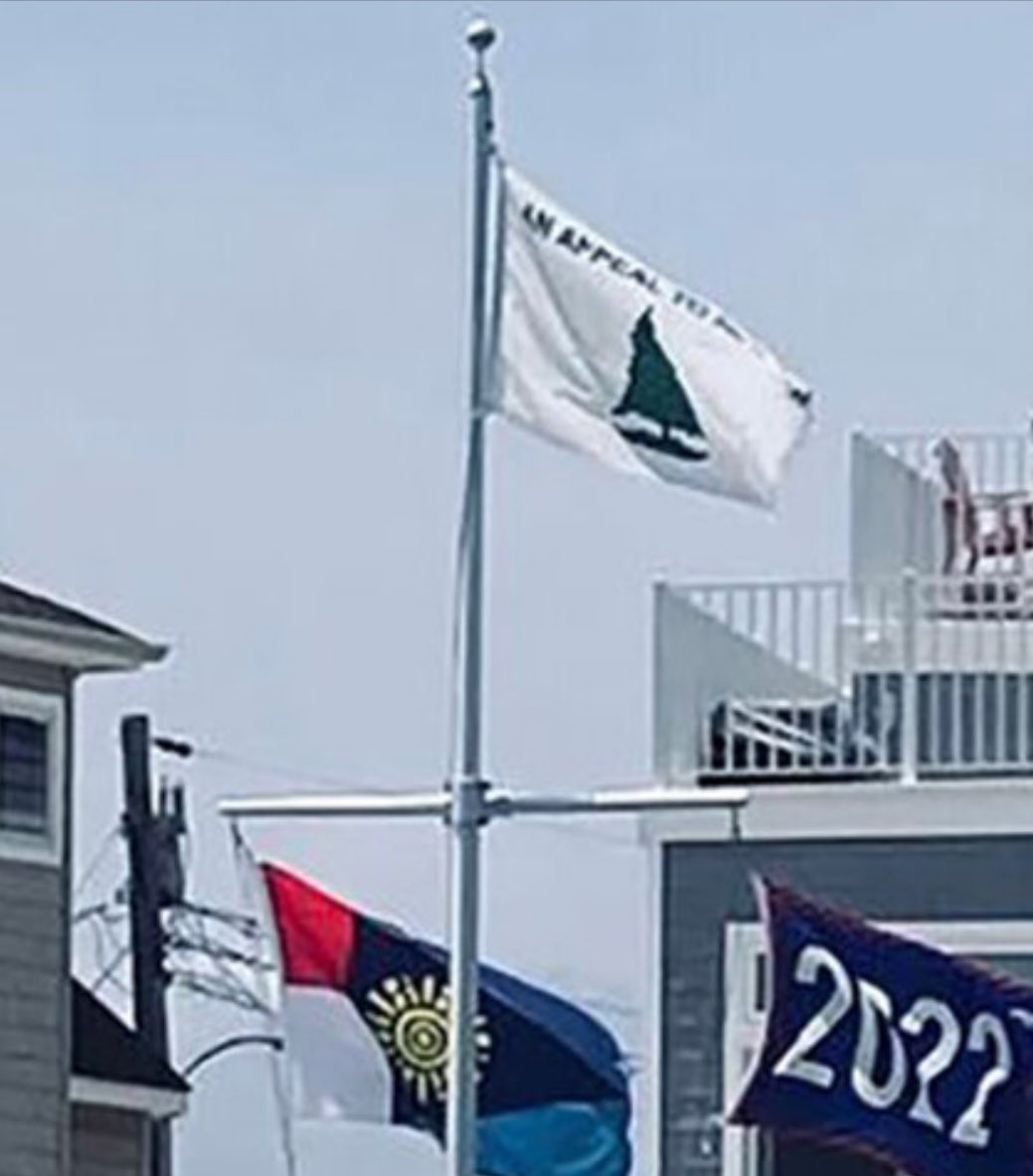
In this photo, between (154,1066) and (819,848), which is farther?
(154,1066)

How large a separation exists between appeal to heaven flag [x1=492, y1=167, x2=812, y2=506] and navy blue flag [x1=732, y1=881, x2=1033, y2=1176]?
3.26 metres

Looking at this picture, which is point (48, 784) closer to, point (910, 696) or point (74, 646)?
point (74, 646)

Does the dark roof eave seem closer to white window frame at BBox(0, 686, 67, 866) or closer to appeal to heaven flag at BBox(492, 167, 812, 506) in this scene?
white window frame at BBox(0, 686, 67, 866)

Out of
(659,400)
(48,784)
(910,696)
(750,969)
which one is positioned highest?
(659,400)

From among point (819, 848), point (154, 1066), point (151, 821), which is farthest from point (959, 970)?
point (151, 821)

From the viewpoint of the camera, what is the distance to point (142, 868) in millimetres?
51406

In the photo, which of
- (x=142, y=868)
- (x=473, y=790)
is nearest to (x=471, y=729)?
(x=473, y=790)

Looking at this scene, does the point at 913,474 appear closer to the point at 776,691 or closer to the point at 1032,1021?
the point at 776,691

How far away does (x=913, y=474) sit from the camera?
39.5 metres

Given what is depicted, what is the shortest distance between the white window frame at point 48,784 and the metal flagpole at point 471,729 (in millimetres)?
8124

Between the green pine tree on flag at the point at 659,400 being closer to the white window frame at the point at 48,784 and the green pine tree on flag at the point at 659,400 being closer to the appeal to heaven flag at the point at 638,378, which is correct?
the appeal to heaven flag at the point at 638,378

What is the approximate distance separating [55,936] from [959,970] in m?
7.06

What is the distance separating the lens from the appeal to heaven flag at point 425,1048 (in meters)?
32.1

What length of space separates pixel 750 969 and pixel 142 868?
1307 centimetres
